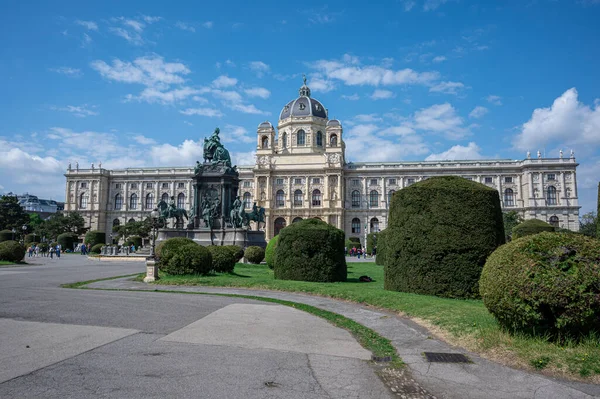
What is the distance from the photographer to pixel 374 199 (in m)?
83.1

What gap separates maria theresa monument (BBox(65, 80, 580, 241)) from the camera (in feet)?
251

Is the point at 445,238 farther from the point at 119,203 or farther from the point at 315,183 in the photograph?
the point at 119,203

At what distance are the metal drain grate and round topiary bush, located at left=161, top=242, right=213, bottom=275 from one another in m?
12.4

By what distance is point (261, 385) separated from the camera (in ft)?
15.6

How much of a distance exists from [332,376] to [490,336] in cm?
297

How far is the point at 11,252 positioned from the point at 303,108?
67773 millimetres

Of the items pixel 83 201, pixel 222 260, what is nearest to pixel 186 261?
pixel 222 260

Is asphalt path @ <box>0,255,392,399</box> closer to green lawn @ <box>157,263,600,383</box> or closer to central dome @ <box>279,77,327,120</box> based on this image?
green lawn @ <box>157,263,600,383</box>

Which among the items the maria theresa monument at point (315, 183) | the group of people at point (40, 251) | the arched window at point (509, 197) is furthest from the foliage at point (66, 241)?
the arched window at point (509, 197)

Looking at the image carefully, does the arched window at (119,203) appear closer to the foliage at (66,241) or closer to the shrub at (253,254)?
the foliage at (66,241)

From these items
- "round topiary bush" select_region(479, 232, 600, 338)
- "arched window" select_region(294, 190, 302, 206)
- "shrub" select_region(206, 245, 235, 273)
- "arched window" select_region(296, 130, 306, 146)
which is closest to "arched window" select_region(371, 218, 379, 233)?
"arched window" select_region(294, 190, 302, 206)

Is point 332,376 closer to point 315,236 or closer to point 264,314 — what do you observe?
point 264,314

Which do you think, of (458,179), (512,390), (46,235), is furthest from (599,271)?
(46,235)

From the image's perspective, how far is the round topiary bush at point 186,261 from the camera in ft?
55.9
